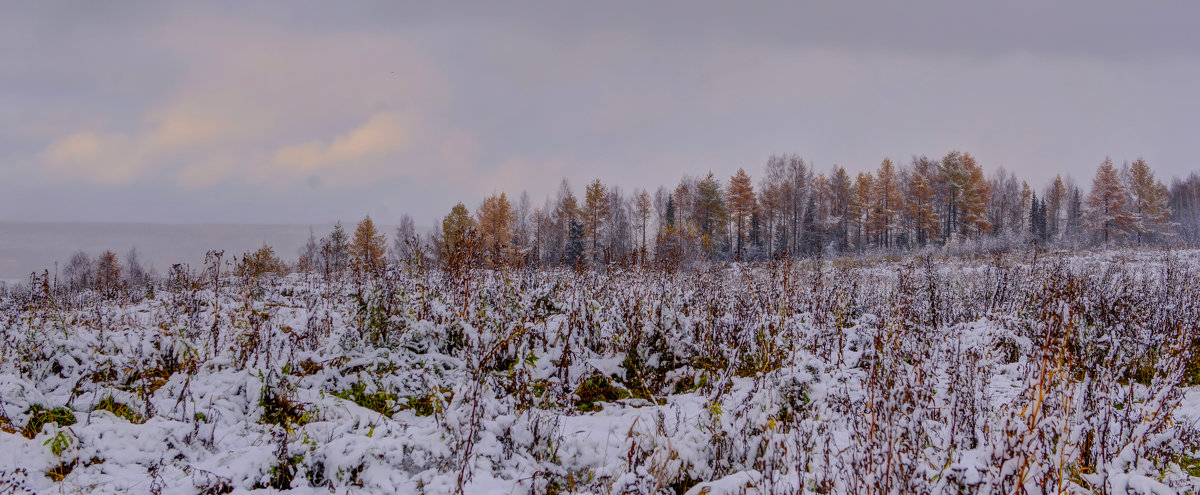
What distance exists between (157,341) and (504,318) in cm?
303

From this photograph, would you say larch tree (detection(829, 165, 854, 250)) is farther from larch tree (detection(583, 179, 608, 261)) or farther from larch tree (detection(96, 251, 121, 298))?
larch tree (detection(96, 251, 121, 298))

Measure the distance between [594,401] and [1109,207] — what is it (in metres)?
50.3

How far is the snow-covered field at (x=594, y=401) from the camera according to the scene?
238 centimetres

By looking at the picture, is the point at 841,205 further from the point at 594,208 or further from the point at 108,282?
the point at 108,282

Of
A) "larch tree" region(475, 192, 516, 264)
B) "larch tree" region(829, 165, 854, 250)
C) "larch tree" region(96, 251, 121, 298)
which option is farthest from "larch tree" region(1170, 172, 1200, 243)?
"larch tree" region(96, 251, 121, 298)

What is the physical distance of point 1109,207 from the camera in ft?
123

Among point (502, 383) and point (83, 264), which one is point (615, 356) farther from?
point (83, 264)

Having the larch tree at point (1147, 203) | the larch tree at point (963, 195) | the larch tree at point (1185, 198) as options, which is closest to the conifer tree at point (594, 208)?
the larch tree at point (963, 195)

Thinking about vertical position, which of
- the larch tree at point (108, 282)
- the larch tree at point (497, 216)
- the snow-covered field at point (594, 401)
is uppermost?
the larch tree at point (497, 216)

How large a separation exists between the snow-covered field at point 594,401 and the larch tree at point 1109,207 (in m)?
44.2

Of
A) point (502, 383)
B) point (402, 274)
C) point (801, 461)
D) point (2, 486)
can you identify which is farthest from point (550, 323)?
point (2, 486)

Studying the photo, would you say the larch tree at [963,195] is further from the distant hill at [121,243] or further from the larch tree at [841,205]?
the distant hill at [121,243]

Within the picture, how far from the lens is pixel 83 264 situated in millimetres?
39500

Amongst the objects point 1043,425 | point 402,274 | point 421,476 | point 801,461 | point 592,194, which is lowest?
point 421,476
